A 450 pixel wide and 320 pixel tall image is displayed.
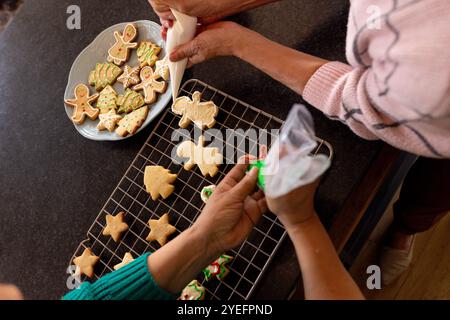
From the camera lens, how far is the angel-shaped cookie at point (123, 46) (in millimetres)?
1072

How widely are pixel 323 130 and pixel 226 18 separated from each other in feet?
1.28

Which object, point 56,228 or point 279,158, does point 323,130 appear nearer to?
point 279,158

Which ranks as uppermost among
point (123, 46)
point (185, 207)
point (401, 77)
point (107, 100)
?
point (401, 77)

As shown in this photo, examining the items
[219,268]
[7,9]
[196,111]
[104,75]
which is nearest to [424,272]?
[219,268]

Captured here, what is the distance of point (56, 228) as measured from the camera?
1.02 m

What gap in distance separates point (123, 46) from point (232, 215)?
0.61 m

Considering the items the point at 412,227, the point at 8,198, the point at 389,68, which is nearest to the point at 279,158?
the point at 389,68

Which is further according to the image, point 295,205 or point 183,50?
point 183,50

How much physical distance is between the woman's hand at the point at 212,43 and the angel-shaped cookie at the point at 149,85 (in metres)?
0.10

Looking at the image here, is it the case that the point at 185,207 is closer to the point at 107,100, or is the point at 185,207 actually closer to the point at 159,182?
the point at 159,182

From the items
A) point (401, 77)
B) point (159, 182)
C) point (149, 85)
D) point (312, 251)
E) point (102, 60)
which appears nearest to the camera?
point (401, 77)

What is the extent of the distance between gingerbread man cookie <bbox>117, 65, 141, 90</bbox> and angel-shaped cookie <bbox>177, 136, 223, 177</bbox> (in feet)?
0.84

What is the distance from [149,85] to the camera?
1003 millimetres
